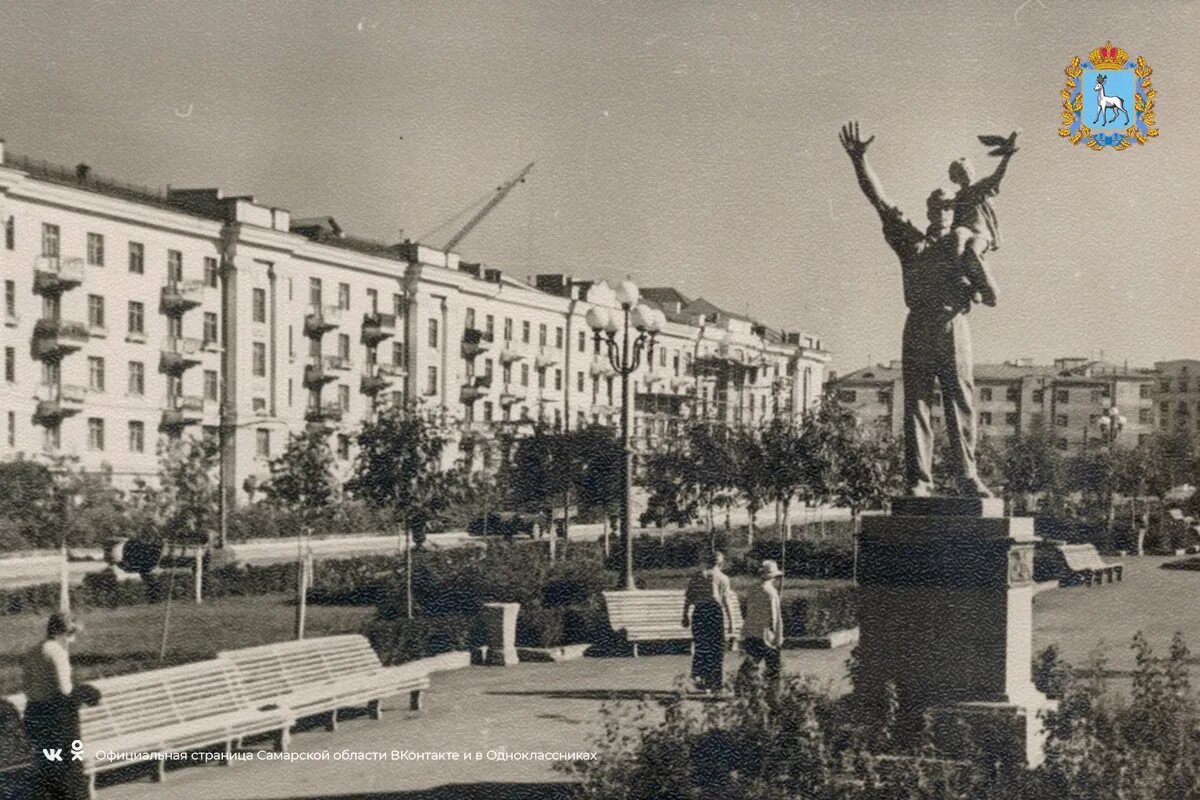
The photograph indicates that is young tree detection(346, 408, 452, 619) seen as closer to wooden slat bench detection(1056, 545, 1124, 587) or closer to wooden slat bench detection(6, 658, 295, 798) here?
wooden slat bench detection(6, 658, 295, 798)

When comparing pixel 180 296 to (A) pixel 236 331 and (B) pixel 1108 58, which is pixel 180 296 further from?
(B) pixel 1108 58

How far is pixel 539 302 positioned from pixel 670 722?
5730 cm

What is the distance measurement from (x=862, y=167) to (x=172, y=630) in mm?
14550

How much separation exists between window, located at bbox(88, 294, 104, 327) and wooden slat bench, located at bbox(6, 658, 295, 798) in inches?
1396

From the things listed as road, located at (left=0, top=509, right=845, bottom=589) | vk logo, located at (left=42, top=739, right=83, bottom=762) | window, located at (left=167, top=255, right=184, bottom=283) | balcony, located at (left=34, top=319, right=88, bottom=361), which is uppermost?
window, located at (left=167, top=255, right=184, bottom=283)

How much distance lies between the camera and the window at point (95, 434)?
4194 cm

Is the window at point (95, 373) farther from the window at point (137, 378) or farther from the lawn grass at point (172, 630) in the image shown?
the lawn grass at point (172, 630)

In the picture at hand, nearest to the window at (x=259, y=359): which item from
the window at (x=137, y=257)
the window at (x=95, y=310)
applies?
the window at (x=137, y=257)

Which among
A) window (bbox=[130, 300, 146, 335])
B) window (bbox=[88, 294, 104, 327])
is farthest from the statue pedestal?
window (bbox=[130, 300, 146, 335])

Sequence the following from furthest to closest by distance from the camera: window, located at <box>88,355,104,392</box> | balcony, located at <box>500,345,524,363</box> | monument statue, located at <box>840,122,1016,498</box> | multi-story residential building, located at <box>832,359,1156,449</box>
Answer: multi-story residential building, located at <box>832,359,1156,449</box> < balcony, located at <box>500,345,524,363</box> < window, located at <box>88,355,104,392</box> < monument statue, located at <box>840,122,1016,498</box>

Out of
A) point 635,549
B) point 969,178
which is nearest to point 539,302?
point 635,549

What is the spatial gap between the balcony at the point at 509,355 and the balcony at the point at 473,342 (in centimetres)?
163

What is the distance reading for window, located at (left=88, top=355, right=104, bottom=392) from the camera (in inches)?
1670

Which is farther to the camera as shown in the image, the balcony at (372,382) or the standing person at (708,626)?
the balcony at (372,382)
